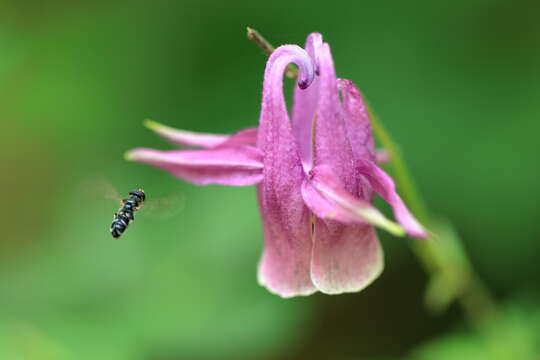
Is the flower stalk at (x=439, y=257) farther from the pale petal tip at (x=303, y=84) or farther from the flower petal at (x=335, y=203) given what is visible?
the flower petal at (x=335, y=203)

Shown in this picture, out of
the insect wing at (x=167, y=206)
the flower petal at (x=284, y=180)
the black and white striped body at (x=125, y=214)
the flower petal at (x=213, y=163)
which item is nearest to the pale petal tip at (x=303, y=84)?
the flower petal at (x=284, y=180)

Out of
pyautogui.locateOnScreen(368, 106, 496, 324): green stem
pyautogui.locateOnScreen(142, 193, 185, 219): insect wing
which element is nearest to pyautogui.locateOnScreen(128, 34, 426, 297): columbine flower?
pyautogui.locateOnScreen(142, 193, 185, 219): insect wing

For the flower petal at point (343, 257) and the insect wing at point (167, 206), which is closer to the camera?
the flower petal at point (343, 257)

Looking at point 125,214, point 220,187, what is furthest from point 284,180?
point 220,187

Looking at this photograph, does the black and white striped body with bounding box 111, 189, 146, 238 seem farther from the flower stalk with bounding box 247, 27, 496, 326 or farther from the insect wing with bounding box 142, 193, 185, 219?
the flower stalk with bounding box 247, 27, 496, 326

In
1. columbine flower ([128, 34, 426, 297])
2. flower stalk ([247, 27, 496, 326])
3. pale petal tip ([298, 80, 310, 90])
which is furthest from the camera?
flower stalk ([247, 27, 496, 326])

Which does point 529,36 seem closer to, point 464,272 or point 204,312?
point 464,272

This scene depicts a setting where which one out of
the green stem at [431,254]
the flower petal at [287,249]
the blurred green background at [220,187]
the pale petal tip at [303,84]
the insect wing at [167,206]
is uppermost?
the blurred green background at [220,187]
